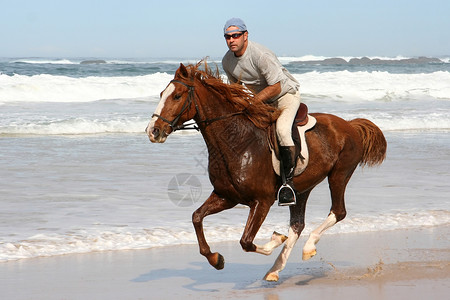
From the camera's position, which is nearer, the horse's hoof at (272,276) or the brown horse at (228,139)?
the brown horse at (228,139)

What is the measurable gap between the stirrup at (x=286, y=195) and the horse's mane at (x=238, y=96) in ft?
1.83

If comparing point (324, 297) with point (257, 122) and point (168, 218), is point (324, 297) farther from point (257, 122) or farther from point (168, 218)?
point (168, 218)

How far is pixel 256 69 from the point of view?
5.83m

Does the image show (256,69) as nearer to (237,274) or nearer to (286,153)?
(286,153)

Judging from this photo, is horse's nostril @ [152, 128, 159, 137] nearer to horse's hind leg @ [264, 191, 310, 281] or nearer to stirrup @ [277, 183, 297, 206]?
stirrup @ [277, 183, 297, 206]

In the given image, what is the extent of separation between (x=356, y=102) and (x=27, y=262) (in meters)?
24.1

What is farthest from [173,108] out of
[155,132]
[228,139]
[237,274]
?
[237,274]

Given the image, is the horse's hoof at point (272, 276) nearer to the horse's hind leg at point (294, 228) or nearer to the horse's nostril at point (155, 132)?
the horse's hind leg at point (294, 228)

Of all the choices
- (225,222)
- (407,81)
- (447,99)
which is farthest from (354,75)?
(225,222)

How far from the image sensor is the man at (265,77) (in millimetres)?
5633

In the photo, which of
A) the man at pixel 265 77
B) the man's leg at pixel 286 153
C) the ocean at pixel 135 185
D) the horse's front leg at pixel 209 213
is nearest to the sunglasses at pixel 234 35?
the man at pixel 265 77

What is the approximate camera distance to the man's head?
18.4 feet

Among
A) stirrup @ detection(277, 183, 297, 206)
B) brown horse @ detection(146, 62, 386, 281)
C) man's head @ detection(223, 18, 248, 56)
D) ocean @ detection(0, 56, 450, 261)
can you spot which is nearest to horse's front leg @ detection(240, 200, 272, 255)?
brown horse @ detection(146, 62, 386, 281)

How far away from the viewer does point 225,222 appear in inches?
337
